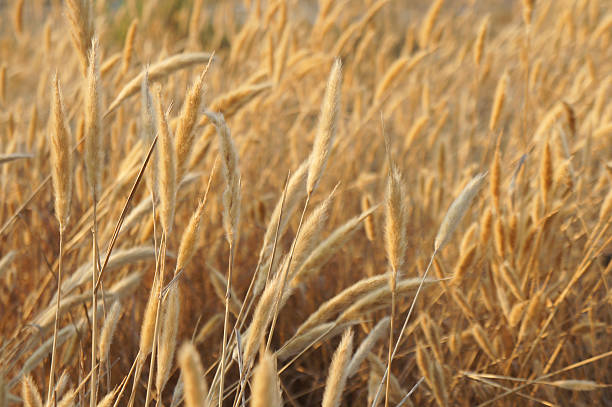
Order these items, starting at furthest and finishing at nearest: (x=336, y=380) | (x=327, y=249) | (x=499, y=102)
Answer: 1. (x=499, y=102)
2. (x=327, y=249)
3. (x=336, y=380)

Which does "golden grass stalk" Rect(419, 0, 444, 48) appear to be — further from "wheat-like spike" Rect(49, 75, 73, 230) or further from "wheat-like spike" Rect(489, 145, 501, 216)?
"wheat-like spike" Rect(49, 75, 73, 230)

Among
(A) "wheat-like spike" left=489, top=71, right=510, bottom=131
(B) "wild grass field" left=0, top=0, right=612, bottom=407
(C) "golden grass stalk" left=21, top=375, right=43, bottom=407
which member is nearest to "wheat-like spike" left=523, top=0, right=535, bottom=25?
(B) "wild grass field" left=0, top=0, right=612, bottom=407

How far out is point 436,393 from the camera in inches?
38.3

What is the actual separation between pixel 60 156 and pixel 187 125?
15cm

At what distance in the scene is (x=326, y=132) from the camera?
0.70m

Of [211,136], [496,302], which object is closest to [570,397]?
[496,302]

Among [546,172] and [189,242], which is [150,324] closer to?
[189,242]

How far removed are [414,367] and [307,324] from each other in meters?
0.67

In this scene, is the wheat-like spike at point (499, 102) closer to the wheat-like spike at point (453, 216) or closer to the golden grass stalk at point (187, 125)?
the wheat-like spike at point (453, 216)

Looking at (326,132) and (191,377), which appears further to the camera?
(326,132)

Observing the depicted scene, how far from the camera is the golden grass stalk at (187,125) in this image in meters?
0.67

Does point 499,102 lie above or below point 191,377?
below

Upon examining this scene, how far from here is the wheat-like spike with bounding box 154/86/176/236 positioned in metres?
0.64

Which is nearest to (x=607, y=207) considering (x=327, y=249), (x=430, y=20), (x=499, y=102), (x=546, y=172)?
(x=546, y=172)
